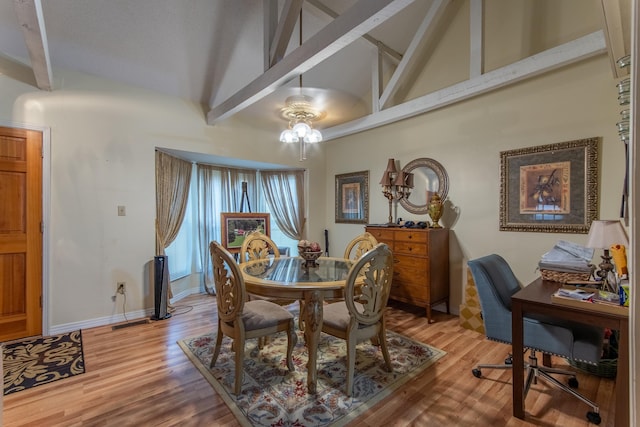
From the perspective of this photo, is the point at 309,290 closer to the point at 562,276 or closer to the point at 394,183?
the point at 562,276

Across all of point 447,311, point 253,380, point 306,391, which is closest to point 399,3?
point 306,391

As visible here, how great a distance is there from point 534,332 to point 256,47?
12.8 ft

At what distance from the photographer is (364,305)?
2.11m

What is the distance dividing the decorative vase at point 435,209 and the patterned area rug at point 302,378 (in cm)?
142

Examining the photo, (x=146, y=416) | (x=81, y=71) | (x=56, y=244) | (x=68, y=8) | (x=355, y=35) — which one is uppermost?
(x=68, y=8)

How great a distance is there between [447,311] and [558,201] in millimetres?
1750

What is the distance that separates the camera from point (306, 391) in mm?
2064

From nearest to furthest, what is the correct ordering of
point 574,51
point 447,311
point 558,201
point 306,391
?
point 306,391
point 574,51
point 558,201
point 447,311

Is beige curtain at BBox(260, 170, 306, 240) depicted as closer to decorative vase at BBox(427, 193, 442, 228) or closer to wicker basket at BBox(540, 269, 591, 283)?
decorative vase at BBox(427, 193, 442, 228)

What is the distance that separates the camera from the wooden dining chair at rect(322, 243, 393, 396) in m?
1.99

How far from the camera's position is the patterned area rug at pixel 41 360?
2203 millimetres

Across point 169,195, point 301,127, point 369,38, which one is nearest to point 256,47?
point 301,127

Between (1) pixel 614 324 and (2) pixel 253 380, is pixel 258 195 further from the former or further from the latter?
(1) pixel 614 324

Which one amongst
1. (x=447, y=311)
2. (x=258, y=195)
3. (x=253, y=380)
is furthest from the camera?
(x=258, y=195)
